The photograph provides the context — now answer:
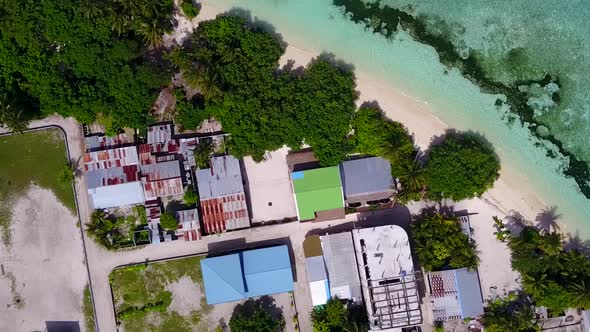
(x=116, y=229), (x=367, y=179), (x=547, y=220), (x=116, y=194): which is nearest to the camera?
(x=116, y=194)

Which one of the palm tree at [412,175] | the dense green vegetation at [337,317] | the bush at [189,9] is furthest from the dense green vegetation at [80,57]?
the dense green vegetation at [337,317]

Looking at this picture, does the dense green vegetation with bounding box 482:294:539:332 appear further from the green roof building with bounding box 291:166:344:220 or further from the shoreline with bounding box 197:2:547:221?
the green roof building with bounding box 291:166:344:220

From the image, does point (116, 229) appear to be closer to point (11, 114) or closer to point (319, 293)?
point (11, 114)

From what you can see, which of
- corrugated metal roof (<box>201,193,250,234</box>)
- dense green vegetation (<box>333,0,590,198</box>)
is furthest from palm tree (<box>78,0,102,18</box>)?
dense green vegetation (<box>333,0,590,198</box>)

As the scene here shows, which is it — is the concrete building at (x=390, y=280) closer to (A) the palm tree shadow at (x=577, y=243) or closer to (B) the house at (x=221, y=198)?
(B) the house at (x=221, y=198)

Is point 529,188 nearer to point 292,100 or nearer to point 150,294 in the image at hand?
point 292,100

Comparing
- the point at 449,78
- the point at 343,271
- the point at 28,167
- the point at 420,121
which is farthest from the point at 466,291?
the point at 28,167

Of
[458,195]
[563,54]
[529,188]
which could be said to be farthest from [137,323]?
[563,54]
